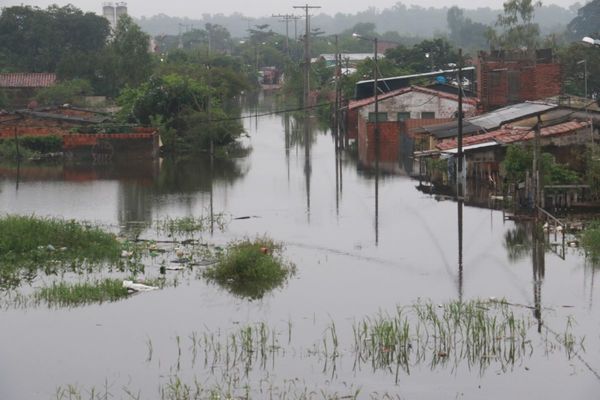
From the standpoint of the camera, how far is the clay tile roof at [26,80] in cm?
5769

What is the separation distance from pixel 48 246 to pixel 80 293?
121 inches

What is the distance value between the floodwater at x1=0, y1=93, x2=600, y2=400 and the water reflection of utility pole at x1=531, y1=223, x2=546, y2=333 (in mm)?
50

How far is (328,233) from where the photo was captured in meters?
21.6

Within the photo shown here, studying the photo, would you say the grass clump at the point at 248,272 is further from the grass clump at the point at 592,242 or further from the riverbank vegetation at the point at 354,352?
the grass clump at the point at 592,242

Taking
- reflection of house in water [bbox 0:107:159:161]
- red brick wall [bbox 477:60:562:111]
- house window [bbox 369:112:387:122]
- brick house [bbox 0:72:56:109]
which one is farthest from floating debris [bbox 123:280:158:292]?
brick house [bbox 0:72:56:109]

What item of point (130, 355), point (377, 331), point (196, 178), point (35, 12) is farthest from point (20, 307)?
point (35, 12)

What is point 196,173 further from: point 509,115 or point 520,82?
point 520,82

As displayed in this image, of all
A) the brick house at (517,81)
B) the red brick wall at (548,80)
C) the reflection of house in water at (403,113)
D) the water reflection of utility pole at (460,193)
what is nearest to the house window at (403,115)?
the reflection of house in water at (403,113)

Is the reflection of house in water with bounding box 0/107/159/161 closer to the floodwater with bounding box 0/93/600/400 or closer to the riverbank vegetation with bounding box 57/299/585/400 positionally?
the floodwater with bounding box 0/93/600/400

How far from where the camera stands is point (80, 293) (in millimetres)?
15867

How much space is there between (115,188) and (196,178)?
3003 millimetres

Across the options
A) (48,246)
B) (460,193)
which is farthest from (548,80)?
(48,246)

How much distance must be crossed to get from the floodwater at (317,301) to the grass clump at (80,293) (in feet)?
0.81

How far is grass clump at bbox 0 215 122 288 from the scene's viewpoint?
707 inches
